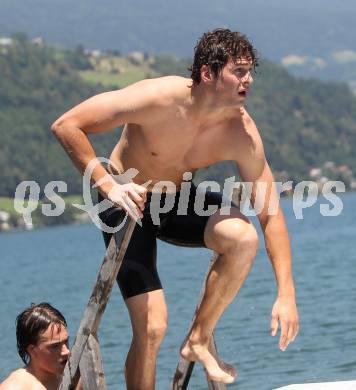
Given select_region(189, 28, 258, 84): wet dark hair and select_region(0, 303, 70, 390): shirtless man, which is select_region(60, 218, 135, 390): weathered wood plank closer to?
select_region(0, 303, 70, 390): shirtless man

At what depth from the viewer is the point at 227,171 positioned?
159 meters

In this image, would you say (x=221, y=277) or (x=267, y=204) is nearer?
(x=221, y=277)

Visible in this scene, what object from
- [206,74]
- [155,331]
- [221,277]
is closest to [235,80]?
[206,74]

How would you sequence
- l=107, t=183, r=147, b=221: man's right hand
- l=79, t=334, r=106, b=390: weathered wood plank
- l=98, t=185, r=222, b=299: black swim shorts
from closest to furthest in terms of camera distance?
l=107, t=183, r=147, b=221: man's right hand
l=79, t=334, r=106, b=390: weathered wood plank
l=98, t=185, r=222, b=299: black swim shorts

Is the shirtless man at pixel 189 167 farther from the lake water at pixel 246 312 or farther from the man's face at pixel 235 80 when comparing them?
the lake water at pixel 246 312

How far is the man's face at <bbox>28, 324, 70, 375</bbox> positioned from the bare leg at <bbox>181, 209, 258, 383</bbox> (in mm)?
740

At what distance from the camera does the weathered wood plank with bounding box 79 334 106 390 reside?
23.9 feet

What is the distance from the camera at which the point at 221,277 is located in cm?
725

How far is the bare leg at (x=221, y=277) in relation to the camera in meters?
7.18

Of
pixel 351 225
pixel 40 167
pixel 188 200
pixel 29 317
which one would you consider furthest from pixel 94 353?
pixel 40 167

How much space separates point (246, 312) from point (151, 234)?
26270mm

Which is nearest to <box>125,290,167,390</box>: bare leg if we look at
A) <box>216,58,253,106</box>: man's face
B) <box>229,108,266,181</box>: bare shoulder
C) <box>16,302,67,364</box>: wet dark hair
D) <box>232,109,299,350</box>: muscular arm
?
<box>16,302,67,364</box>: wet dark hair

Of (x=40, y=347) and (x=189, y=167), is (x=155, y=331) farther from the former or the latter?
(x=189, y=167)

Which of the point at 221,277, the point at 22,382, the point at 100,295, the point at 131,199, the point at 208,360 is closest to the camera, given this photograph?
the point at 131,199
